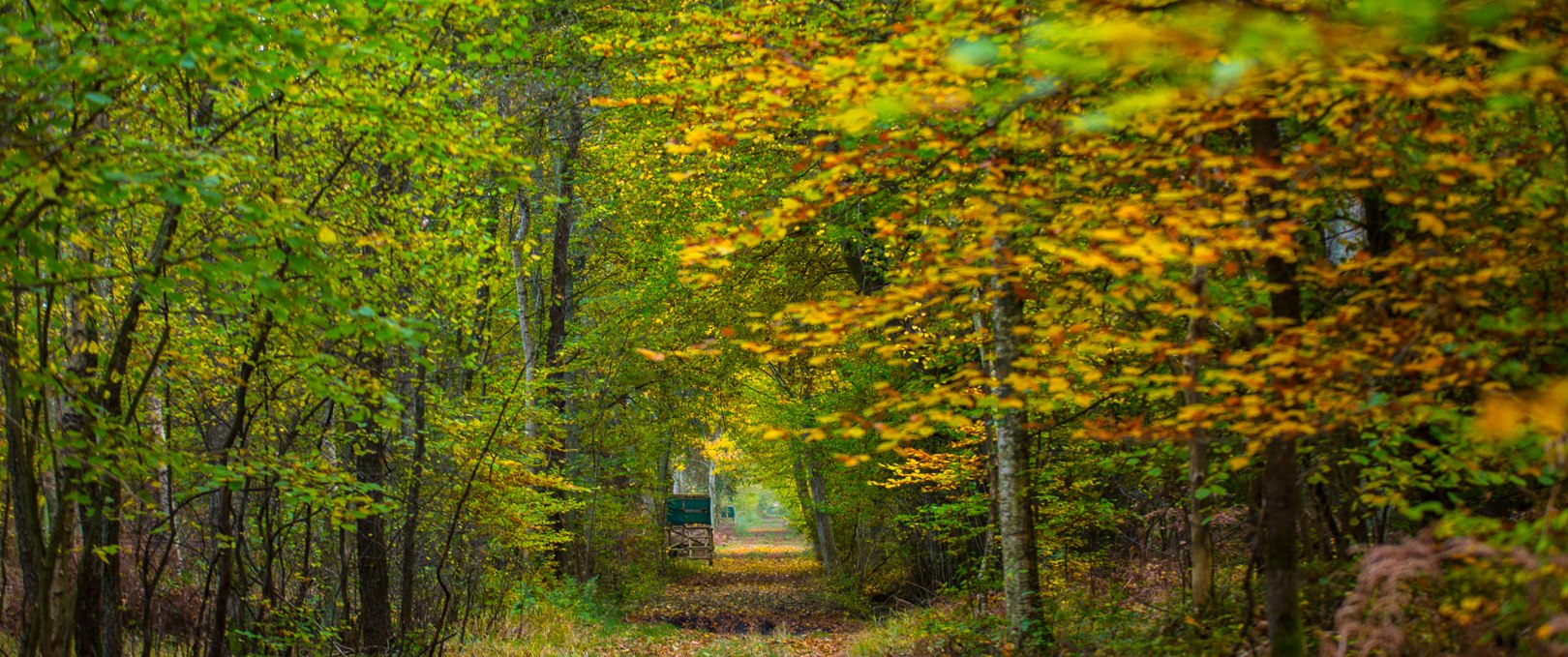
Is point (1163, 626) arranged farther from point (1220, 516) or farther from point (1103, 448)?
point (1103, 448)

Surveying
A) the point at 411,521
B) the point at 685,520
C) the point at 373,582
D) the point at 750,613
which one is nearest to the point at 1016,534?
the point at 411,521

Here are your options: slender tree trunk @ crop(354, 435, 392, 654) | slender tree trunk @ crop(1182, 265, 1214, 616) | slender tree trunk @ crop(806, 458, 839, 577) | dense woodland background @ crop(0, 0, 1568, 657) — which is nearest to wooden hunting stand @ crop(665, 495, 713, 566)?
slender tree trunk @ crop(806, 458, 839, 577)

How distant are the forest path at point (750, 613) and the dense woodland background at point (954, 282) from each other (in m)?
2.39

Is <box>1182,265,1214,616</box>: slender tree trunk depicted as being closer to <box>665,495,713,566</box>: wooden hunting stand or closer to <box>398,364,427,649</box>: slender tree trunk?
<box>398,364,427,649</box>: slender tree trunk

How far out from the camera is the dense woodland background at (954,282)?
3.49 meters

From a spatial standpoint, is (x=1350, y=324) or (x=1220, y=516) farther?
(x=1220, y=516)

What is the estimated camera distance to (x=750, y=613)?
56.6 ft

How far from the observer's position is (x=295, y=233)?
14.8 feet

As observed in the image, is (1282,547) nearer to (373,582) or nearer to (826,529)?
(373,582)

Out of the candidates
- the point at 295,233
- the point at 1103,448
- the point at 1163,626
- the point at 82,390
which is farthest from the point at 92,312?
the point at 1103,448

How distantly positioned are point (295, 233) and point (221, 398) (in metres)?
4.28

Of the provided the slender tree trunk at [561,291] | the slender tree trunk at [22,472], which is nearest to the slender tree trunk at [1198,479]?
the slender tree trunk at [22,472]

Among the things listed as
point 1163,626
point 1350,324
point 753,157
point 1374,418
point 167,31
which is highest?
point 753,157

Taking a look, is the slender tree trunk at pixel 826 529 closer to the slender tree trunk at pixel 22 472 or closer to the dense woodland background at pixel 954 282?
the dense woodland background at pixel 954 282
